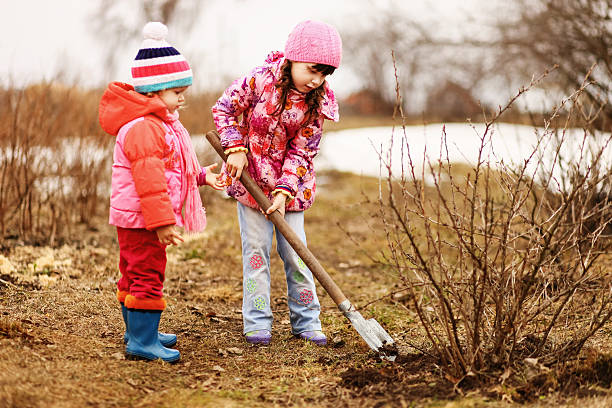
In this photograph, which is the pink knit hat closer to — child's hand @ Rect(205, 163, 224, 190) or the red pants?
child's hand @ Rect(205, 163, 224, 190)

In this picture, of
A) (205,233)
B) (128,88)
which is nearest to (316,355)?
(128,88)

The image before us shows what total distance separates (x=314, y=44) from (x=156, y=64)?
2.55ft

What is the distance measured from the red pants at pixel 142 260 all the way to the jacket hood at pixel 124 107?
519mm

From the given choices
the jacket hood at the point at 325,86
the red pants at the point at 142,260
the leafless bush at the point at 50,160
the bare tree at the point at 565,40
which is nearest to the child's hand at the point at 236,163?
the jacket hood at the point at 325,86

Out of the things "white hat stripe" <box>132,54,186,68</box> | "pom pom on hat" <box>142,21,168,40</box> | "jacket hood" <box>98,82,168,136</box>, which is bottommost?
"jacket hood" <box>98,82,168,136</box>

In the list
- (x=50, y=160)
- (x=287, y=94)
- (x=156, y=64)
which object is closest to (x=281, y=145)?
(x=287, y=94)

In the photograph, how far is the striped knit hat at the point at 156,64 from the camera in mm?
3123

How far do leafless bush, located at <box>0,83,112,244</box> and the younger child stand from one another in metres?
2.59

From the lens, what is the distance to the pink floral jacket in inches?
140

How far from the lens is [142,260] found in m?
3.16

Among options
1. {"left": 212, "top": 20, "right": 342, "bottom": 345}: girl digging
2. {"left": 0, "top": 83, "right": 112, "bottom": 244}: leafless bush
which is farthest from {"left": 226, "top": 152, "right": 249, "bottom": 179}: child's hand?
{"left": 0, "top": 83, "right": 112, "bottom": 244}: leafless bush

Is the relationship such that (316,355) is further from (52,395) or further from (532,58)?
(532,58)

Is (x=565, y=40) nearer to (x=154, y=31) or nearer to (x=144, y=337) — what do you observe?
(x=154, y=31)

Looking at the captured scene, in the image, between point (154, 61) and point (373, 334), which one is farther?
point (373, 334)
